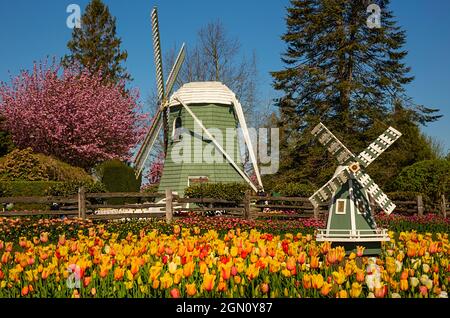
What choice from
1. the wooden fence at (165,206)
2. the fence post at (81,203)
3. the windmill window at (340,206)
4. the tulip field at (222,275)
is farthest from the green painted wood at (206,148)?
the tulip field at (222,275)

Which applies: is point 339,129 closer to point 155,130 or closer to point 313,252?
point 155,130

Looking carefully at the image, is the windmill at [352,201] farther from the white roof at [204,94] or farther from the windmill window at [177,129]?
the windmill window at [177,129]

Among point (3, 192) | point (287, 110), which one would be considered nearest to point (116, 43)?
point (287, 110)

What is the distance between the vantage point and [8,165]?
83.8 feet

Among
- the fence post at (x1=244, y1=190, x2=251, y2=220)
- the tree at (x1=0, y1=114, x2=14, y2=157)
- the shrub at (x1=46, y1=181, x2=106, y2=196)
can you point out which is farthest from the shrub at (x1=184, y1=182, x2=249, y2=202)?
the tree at (x1=0, y1=114, x2=14, y2=157)

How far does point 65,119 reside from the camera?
33.0m

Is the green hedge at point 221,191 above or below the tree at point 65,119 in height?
below

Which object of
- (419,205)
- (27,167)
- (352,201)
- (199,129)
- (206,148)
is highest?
(199,129)

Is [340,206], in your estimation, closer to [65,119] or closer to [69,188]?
[69,188]

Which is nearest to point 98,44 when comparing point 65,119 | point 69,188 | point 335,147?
point 65,119

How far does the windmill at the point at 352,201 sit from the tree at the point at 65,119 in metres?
24.4

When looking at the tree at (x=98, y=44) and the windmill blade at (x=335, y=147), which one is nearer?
the windmill blade at (x=335, y=147)

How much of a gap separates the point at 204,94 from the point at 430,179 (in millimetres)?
9410

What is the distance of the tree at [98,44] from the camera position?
44.9m
